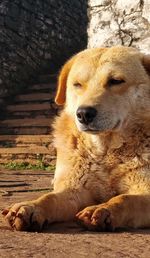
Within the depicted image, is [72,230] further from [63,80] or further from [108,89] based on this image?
[63,80]

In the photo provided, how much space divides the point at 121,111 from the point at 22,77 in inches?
276

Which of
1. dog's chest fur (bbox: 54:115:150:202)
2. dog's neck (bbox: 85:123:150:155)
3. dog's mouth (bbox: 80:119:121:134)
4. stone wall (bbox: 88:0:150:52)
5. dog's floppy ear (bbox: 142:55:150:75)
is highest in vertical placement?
stone wall (bbox: 88:0:150:52)

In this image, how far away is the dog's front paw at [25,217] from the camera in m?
3.69

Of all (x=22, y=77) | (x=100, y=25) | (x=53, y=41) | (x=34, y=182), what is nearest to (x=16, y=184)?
(x=34, y=182)

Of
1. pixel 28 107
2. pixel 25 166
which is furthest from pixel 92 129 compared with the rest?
pixel 28 107

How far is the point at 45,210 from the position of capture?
392 centimetres

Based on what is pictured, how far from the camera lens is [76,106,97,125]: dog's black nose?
4.21 m

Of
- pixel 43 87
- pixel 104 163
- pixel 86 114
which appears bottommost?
pixel 43 87

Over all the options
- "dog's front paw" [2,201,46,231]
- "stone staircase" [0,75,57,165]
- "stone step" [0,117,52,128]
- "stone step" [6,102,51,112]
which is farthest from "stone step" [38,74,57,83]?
"dog's front paw" [2,201,46,231]

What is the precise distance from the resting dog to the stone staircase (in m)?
4.59

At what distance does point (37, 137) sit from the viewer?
9.82 m

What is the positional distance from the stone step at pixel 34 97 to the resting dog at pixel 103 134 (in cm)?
586

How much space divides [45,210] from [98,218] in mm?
389

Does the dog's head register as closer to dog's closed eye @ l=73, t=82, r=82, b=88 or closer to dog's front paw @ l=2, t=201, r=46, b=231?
dog's closed eye @ l=73, t=82, r=82, b=88
